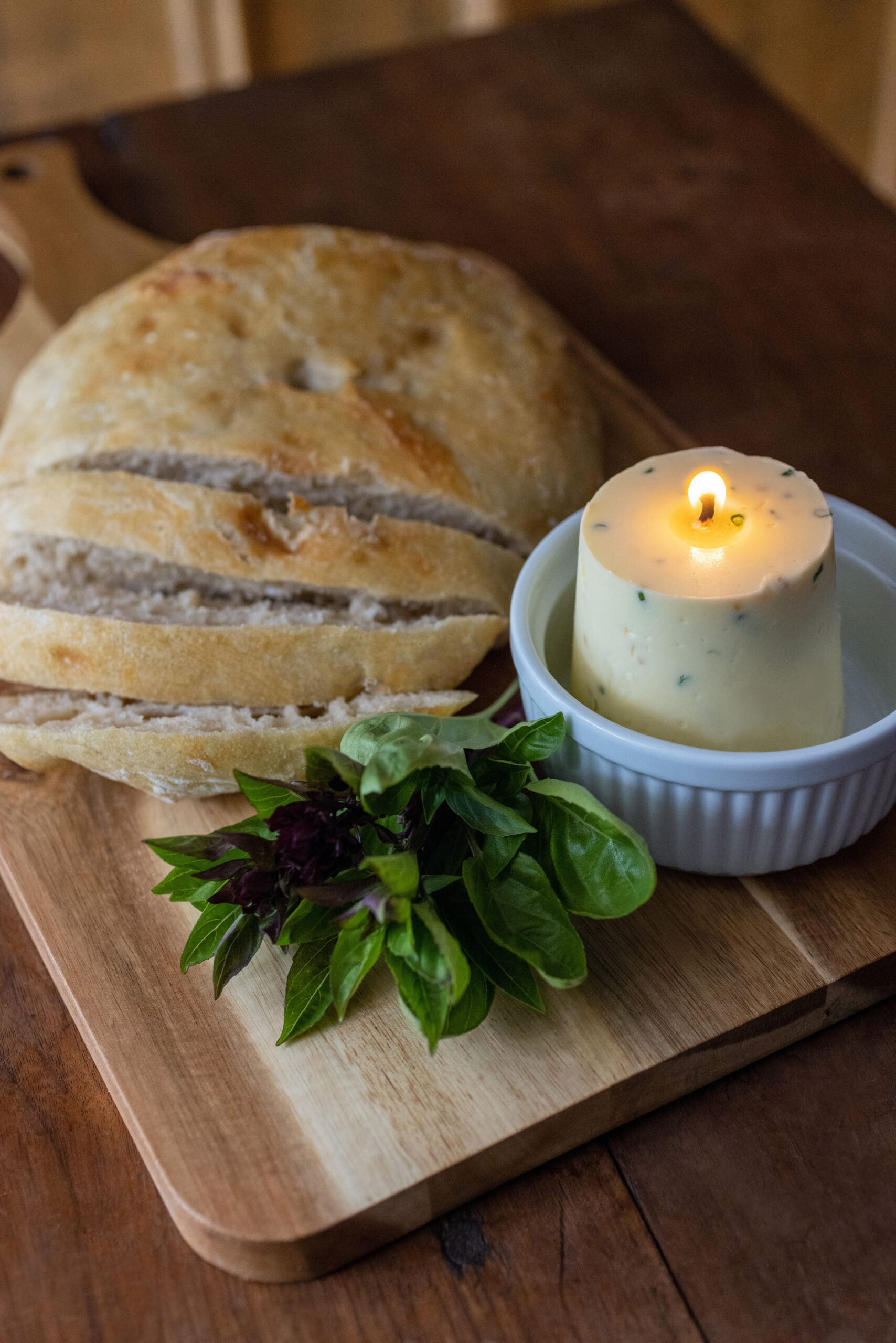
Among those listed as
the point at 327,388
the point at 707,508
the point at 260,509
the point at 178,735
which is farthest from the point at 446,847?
the point at 327,388

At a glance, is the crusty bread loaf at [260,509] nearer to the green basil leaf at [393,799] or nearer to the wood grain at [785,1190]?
the green basil leaf at [393,799]

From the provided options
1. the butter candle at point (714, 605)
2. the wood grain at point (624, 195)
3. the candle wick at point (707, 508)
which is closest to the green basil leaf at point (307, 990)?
the butter candle at point (714, 605)

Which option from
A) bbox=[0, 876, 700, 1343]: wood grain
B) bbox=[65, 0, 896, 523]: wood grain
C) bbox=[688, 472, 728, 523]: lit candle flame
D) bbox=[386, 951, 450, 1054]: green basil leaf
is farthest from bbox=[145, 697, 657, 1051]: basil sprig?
bbox=[65, 0, 896, 523]: wood grain

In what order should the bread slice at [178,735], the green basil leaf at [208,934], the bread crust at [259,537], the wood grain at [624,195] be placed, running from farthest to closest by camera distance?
1. the wood grain at [624,195]
2. the bread crust at [259,537]
3. the bread slice at [178,735]
4. the green basil leaf at [208,934]

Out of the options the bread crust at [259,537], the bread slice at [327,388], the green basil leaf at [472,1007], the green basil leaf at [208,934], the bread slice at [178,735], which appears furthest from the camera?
the bread slice at [327,388]

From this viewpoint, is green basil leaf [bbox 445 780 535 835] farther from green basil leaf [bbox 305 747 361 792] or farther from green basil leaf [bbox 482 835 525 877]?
green basil leaf [bbox 305 747 361 792]

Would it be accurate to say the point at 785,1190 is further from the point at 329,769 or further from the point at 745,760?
the point at 329,769
